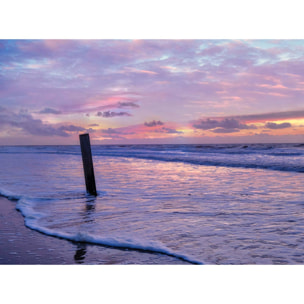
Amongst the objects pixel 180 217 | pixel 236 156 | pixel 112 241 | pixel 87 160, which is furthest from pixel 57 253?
pixel 236 156

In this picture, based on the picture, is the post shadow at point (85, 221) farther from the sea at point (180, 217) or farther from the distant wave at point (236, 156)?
the distant wave at point (236, 156)

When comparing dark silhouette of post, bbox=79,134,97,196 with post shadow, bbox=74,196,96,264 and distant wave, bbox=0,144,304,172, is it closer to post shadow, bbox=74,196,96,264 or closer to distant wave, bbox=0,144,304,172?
post shadow, bbox=74,196,96,264

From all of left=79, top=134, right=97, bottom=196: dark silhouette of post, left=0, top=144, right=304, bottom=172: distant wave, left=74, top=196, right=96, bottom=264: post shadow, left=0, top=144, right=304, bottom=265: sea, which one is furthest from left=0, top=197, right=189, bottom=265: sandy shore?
left=0, top=144, right=304, bottom=172: distant wave

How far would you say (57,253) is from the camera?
3.27 m

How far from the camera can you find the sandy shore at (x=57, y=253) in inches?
122

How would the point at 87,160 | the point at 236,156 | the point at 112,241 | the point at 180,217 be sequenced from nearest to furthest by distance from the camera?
1. the point at 112,241
2. the point at 180,217
3. the point at 87,160
4. the point at 236,156

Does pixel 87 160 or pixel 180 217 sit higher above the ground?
pixel 87 160

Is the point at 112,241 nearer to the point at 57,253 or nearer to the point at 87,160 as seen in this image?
the point at 57,253

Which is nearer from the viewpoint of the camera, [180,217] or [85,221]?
[85,221]

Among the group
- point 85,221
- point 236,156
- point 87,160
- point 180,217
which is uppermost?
point 87,160

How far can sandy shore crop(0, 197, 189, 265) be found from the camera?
3.10 m
